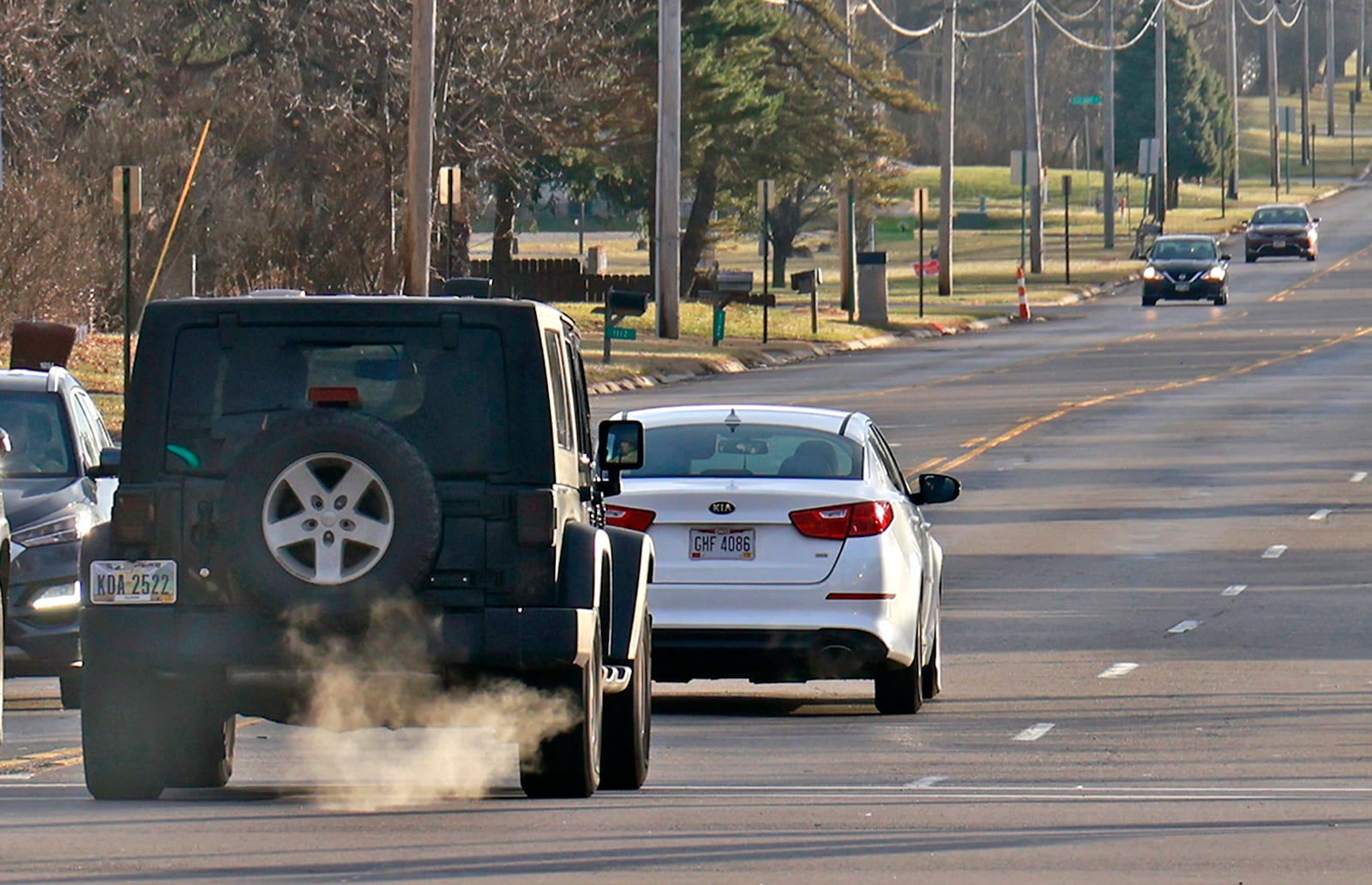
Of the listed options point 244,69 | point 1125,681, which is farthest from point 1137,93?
point 1125,681

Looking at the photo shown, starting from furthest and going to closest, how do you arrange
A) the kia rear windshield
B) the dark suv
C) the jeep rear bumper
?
the dark suv < the kia rear windshield < the jeep rear bumper

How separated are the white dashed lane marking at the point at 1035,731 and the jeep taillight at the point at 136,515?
501 centimetres

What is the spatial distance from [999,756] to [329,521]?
4159 millimetres

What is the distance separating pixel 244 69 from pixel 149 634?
128 ft

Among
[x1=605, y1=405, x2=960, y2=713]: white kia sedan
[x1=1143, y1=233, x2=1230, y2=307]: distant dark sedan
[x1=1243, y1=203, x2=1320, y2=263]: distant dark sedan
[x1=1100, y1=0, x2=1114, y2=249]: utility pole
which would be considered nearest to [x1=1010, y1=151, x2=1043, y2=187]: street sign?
[x1=1143, y1=233, x2=1230, y2=307]: distant dark sedan

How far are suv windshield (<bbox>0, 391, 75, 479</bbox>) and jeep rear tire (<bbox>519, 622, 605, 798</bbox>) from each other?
19.4ft

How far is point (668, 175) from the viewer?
48.2 meters

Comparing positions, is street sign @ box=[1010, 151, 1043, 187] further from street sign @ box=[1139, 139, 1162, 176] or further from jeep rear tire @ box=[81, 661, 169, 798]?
jeep rear tire @ box=[81, 661, 169, 798]

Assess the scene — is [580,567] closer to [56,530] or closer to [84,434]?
[56,530]

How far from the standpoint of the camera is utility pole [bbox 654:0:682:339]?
47.8 m

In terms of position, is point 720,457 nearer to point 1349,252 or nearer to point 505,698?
point 505,698

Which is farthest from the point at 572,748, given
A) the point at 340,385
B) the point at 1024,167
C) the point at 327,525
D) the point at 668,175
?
the point at 1024,167

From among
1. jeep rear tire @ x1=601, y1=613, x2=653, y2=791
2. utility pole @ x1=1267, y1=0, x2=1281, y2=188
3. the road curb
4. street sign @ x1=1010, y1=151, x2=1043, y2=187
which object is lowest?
jeep rear tire @ x1=601, y1=613, x2=653, y2=791

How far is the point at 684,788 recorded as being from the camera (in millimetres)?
10602
